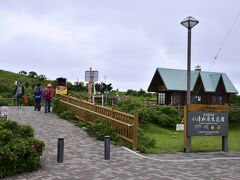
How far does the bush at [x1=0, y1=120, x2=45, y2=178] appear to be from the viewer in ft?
30.9

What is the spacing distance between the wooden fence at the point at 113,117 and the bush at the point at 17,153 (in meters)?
4.81

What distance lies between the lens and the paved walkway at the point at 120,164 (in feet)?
32.4

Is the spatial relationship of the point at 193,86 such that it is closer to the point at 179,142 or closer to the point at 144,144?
the point at 179,142

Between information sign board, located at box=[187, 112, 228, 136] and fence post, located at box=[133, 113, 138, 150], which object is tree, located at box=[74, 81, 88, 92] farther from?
fence post, located at box=[133, 113, 138, 150]

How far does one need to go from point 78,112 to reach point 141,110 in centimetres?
840

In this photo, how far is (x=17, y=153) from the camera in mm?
9672

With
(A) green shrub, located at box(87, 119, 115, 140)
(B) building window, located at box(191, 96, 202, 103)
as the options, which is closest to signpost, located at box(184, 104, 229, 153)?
(A) green shrub, located at box(87, 119, 115, 140)

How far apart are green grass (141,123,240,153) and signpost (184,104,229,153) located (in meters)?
0.76

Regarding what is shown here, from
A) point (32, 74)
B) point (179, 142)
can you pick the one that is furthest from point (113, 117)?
point (32, 74)

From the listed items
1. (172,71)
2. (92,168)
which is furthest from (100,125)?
(172,71)

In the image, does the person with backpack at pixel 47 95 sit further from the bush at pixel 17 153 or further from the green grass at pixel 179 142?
the bush at pixel 17 153

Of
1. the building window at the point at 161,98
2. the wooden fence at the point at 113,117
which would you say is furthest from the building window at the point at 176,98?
the wooden fence at the point at 113,117

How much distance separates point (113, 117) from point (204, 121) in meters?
3.79

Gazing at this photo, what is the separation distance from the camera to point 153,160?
12.4 m
